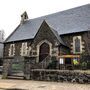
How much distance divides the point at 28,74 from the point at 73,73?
215 inches

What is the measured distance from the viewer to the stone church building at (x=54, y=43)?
1953cm

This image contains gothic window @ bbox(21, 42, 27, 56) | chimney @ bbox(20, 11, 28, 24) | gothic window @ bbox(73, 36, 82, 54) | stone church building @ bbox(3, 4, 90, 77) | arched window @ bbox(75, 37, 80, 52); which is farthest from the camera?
chimney @ bbox(20, 11, 28, 24)

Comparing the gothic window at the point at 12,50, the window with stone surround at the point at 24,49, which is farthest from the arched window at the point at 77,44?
the gothic window at the point at 12,50

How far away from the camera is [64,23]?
26.8 m

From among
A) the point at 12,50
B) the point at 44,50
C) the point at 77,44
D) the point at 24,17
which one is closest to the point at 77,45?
the point at 77,44

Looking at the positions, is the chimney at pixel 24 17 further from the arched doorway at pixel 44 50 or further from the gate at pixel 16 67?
the gate at pixel 16 67

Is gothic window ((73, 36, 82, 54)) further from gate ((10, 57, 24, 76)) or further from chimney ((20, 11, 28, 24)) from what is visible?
chimney ((20, 11, 28, 24))

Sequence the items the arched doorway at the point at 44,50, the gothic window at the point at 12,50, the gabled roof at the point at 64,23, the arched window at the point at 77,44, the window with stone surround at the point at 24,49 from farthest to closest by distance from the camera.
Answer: the gothic window at the point at 12,50, the window with stone surround at the point at 24,49, the gabled roof at the point at 64,23, the arched doorway at the point at 44,50, the arched window at the point at 77,44

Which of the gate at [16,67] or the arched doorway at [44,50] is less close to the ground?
the arched doorway at [44,50]

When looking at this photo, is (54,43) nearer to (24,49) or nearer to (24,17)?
(24,49)

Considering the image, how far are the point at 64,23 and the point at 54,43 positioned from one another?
19.7 feet

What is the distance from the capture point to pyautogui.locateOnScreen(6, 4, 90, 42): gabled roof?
24266mm

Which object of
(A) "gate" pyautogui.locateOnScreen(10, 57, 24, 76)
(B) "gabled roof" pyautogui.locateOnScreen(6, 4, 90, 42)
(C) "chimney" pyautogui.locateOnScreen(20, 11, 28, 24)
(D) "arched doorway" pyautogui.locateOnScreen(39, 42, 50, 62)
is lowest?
(A) "gate" pyautogui.locateOnScreen(10, 57, 24, 76)

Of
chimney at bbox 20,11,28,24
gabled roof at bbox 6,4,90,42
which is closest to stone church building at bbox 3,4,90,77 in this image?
gabled roof at bbox 6,4,90,42
